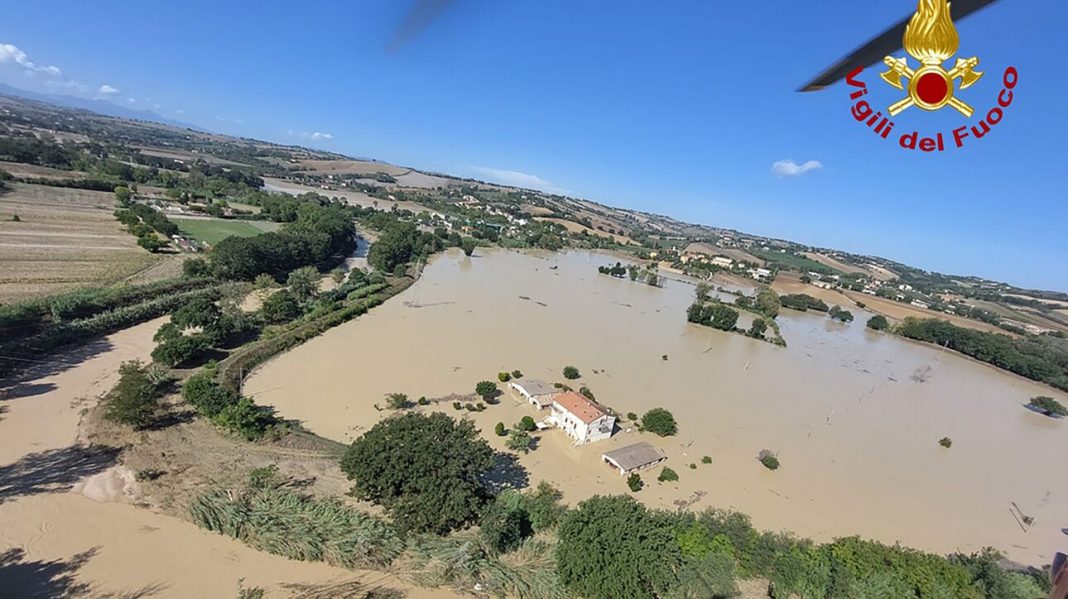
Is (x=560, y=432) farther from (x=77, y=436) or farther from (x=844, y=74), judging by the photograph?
(x=844, y=74)

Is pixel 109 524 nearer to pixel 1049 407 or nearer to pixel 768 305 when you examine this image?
pixel 1049 407

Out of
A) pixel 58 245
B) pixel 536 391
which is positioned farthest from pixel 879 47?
pixel 58 245

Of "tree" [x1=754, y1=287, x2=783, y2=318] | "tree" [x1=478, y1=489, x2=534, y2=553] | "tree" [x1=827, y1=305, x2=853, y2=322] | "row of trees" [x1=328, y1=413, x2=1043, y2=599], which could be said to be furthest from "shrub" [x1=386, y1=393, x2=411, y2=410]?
→ "tree" [x1=827, y1=305, x2=853, y2=322]

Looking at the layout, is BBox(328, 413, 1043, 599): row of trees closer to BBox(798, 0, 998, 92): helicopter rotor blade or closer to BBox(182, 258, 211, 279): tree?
BBox(798, 0, 998, 92): helicopter rotor blade

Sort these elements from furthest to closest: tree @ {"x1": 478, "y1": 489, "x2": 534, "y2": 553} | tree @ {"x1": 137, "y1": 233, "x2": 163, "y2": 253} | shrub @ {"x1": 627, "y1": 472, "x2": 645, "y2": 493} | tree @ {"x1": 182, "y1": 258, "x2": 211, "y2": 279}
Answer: tree @ {"x1": 137, "y1": 233, "x2": 163, "y2": 253} → tree @ {"x1": 182, "y1": 258, "x2": 211, "y2": 279} → shrub @ {"x1": 627, "y1": 472, "x2": 645, "y2": 493} → tree @ {"x1": 478, "y1": 489, "x2": 534, "y2": 553}

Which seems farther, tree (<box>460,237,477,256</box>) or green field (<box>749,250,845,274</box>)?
green field (<box>749,250,845,274</box>)

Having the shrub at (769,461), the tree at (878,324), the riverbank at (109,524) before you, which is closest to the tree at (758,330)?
the shrub at (769,461)
